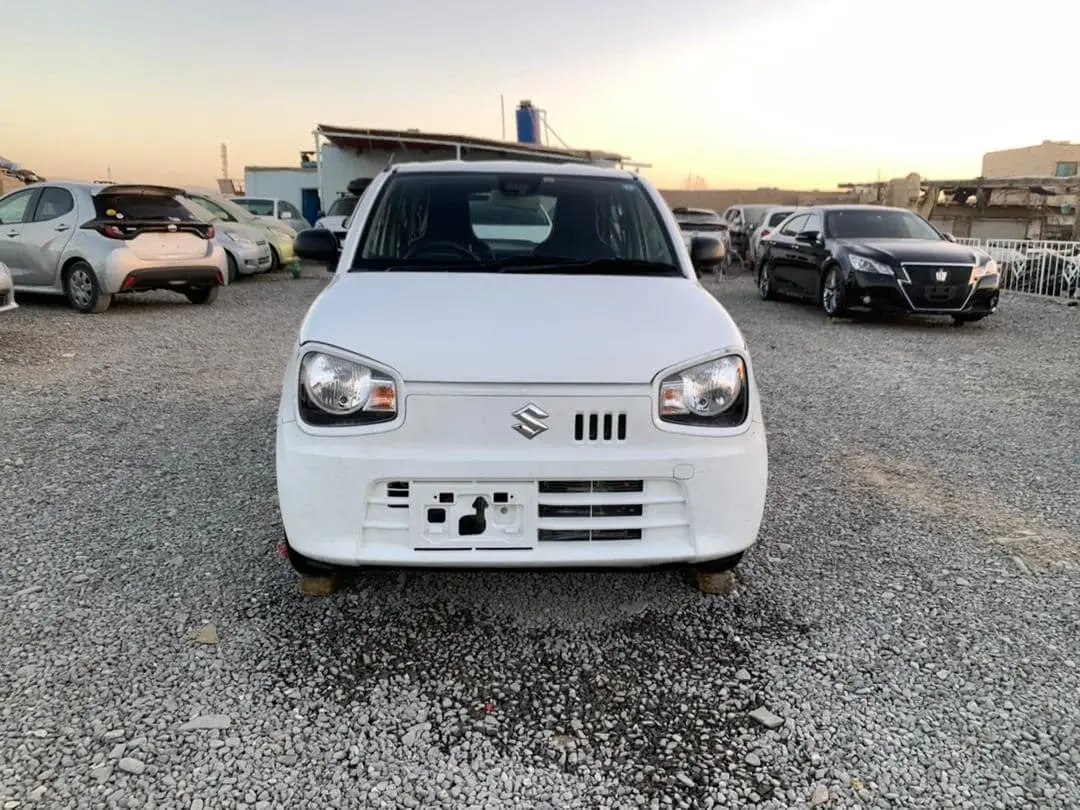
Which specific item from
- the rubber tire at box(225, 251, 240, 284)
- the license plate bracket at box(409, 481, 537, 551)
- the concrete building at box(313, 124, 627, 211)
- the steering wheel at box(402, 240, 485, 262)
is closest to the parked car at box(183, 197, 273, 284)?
the rubber tire at box(225, 251, 240, 284)

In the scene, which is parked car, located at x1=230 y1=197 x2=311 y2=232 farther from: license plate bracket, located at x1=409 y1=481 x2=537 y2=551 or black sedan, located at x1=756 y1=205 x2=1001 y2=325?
license plate bracket, located at x1=409 y1=481 x2=537 y2=551

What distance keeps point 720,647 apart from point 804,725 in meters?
0.48

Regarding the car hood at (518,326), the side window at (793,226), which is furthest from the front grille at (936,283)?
the car hood at (518,326)

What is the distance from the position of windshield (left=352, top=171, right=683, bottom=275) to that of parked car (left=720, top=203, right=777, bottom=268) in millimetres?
17304

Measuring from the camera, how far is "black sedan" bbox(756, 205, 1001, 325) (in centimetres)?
1022

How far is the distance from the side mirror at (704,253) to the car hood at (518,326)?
94cm

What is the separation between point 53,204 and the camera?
10.6 metres

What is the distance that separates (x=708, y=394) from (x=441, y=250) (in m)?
1.56

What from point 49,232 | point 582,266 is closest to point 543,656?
point 582,266

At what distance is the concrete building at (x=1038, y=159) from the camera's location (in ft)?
121

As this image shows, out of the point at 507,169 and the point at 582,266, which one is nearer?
the point at 582,266

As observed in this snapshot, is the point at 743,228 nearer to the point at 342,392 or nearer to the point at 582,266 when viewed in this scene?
the point at 582,266

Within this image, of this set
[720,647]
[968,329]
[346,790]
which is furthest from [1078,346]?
[346,790]

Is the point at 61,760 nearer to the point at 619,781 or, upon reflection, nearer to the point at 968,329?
the point at 619,781
